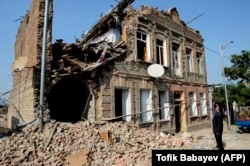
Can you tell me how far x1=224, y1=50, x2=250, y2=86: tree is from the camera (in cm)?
2678

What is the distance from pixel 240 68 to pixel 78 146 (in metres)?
23.8

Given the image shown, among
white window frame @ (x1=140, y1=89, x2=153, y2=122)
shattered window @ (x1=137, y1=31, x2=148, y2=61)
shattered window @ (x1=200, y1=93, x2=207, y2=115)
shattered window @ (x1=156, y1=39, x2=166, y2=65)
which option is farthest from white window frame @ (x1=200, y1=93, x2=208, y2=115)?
shattered window @ (x1=137, y1=31, x2=148, y2=61)

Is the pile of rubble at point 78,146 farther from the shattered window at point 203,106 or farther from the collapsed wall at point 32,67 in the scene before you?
the shattered window at point 203,106

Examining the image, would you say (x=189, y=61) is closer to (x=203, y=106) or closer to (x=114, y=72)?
(x=203, y=106)

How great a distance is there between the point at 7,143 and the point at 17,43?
9.66m

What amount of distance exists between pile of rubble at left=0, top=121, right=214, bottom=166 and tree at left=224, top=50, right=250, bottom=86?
19210mm

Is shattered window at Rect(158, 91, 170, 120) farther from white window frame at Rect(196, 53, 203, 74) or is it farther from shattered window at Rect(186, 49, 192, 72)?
white window frame at Rect(196, 53, 203, 74)

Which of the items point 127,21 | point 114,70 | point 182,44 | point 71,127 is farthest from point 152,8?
point 71,127

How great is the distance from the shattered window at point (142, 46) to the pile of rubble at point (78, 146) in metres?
5.98

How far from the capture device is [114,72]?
1280 cm

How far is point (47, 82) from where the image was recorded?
10289 millimetres

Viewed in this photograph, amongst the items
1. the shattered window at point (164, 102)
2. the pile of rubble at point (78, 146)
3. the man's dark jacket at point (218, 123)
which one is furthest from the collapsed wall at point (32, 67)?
the shattered window at point (164, 102)

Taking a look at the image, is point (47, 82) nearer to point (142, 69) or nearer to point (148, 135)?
point (148, 135)

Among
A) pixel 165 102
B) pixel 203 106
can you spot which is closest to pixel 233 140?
pixel 165 102
